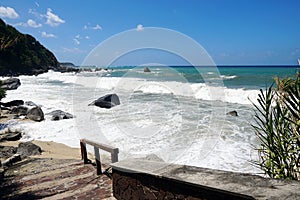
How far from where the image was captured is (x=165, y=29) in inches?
178

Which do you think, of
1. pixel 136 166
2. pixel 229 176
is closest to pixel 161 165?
pixel 136 166

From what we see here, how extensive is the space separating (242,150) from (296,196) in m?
6.20

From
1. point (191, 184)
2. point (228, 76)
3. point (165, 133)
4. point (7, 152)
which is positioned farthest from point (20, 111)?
point (228, 76)

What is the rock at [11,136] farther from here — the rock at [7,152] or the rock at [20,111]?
the rock at [20,111]

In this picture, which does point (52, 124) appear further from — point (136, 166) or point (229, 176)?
point (229, 176)

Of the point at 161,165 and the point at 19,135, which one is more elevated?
the point at 161,165

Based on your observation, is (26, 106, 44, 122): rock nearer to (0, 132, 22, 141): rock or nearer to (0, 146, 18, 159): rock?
(0, 132, 22, 141): rock

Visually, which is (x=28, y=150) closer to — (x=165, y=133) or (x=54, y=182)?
(x=54, y=182)

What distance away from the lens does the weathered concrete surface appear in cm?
414

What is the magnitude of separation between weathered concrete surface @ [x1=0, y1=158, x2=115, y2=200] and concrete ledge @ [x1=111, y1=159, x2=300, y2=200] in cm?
90

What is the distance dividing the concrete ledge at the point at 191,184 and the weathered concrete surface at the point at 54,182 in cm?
90

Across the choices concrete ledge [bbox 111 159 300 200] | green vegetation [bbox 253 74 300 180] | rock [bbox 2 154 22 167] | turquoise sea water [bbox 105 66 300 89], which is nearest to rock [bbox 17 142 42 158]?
rock [bbox 2 154 22 167]

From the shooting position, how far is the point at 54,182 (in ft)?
15.5

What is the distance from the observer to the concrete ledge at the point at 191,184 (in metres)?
1.95
